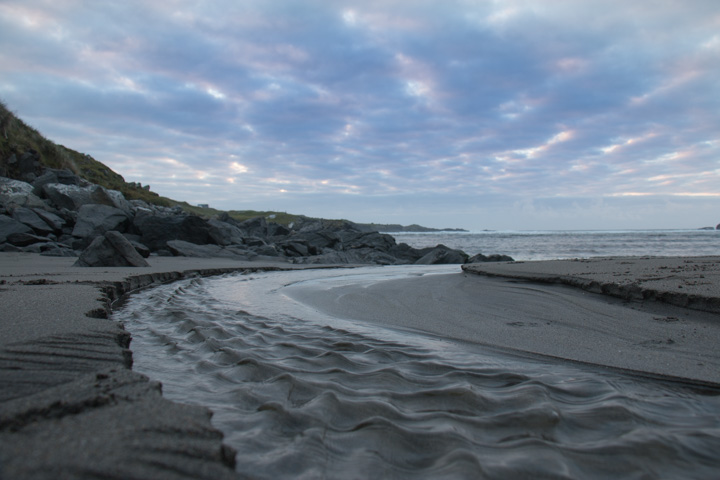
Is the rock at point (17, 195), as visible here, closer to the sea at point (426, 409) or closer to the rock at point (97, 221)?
the rock at point (97, 221)

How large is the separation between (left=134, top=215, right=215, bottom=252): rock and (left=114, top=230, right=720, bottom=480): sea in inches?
480

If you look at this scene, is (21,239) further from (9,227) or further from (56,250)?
(56,250)

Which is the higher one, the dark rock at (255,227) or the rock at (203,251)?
→ the dark rock at (255,227)

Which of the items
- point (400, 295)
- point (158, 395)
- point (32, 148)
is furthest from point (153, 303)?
point (32, 148)

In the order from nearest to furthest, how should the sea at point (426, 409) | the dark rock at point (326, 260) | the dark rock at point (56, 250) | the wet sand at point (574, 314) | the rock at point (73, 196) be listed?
the sea at point (426, 409), the wet sand at point (574, 314), the dark rock at point (56, 250), the dark rock at point (326, 260), the rock at point (73, 196)

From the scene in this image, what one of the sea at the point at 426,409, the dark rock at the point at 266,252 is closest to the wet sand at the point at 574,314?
the sea at the point at 426,409

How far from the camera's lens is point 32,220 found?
43.2 ft

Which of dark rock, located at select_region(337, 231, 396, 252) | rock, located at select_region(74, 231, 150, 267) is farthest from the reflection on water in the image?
dark rock, located at select_region(337, 231, 396, 252)

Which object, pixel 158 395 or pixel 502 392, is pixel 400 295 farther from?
pixel 158 395

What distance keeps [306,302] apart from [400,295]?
4.30 feet

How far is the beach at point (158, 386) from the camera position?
1.23 m

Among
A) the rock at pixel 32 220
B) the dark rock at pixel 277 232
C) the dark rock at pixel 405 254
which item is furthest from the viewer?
the dark rock at pixel 277 232

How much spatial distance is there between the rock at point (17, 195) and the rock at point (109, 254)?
7.93 metres

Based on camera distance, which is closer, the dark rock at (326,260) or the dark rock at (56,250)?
the dark rock at (56,250)
